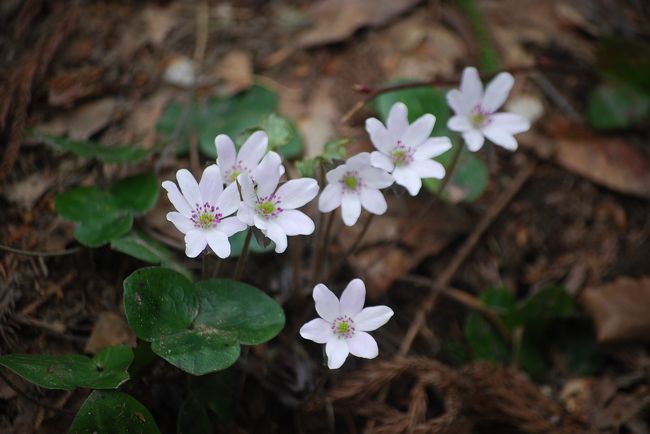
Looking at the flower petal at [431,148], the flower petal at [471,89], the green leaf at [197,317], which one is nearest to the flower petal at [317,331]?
the green leaf at [197,317]

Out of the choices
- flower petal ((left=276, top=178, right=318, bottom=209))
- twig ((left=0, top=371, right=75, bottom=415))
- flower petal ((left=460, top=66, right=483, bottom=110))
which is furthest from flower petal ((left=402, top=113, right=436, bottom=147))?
twig ((left=0, top=371, right=75, bottom=415))

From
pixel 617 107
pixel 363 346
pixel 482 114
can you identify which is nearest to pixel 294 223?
pixel 363 346

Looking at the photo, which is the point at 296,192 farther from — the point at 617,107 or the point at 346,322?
the point at 617,107

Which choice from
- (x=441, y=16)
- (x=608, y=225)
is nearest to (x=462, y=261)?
(x=608, y=225)

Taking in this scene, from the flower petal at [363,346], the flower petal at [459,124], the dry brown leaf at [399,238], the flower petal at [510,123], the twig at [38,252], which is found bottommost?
the dry brown leaf at [399,238]

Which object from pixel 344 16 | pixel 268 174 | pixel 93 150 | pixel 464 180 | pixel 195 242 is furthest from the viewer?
pixel 344 16

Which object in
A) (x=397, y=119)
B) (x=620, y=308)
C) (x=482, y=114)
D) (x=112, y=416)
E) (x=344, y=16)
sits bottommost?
(x=620, y=308)

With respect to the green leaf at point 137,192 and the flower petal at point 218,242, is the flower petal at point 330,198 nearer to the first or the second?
the flower petal at point 218,242
